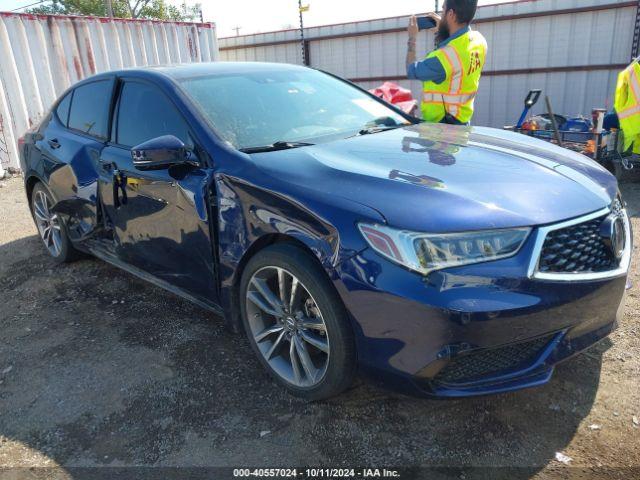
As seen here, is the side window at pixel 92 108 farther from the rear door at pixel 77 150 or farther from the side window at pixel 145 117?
the side window at pixel 145 117

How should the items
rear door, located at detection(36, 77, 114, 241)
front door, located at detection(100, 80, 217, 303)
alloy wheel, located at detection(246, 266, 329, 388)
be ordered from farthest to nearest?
rear door, located at detection(36, 77, 114, 241) → front door, located at detection(100, 80, 217, 303) → alloy wheel, located at detection(246, 266, 329, 388)

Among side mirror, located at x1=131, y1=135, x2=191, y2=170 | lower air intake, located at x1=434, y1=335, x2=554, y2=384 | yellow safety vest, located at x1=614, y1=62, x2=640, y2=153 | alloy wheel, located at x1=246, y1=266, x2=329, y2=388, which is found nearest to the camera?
lower air intake, located at x1=434, y1=335, x2=554, y2=384

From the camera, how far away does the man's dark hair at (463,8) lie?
4.22 m

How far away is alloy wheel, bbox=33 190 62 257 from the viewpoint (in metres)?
4.58

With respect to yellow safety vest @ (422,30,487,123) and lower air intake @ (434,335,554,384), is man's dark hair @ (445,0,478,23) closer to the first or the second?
yellow safety vest @ (422,30,487,123)

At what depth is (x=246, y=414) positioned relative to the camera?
256 centimetres

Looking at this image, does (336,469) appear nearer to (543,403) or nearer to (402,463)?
(402,463)

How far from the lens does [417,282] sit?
6.50 ft

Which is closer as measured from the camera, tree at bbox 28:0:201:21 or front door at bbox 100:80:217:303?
front door at bbox 100:80:217:303

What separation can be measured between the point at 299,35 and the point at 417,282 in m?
11.1

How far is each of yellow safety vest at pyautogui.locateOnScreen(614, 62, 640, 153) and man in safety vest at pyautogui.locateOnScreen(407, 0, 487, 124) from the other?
2.81 metres

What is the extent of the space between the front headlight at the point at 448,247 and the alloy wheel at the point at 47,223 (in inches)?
135

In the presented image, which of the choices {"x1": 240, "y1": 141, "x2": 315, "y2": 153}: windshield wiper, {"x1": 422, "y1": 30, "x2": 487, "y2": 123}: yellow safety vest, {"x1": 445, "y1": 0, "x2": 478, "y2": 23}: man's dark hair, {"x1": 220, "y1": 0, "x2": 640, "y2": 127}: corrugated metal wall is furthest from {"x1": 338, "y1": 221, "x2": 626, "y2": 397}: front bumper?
{"x1": 220, "y1": 0, "x2": 640, "y2": 127}: corrugated metal wall

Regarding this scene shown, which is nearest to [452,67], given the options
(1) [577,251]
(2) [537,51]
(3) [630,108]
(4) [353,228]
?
(1) [577,251]
